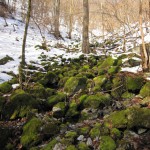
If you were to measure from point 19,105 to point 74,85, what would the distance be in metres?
1.83

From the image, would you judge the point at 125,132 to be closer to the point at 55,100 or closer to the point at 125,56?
the point at 55,100

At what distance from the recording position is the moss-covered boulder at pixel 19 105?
545 centimetres

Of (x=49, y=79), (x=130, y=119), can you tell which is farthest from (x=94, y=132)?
(x=49, y=79)

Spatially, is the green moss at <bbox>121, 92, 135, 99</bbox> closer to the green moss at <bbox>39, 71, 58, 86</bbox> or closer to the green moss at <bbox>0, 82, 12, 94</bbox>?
the green moss at <bbox>39, 71, 58, 86</bbox>

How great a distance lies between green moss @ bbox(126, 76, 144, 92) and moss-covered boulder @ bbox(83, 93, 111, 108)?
2.52 ft

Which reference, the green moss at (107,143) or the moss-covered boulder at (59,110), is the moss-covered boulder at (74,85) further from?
the green moss at (107,143)

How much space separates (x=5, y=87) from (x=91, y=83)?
2.61 metres

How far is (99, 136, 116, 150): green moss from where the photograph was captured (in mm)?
3968

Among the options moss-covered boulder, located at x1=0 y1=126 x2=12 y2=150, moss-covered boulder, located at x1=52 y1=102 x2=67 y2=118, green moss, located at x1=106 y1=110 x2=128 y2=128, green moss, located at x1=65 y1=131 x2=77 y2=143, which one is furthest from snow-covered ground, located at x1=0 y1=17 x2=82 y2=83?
green moss, located at x1=106 y1=110 x2=128 y2=128

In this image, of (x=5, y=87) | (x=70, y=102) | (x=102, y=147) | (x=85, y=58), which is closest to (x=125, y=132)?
(x=102, y=147)

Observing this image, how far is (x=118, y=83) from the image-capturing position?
20.9 ft

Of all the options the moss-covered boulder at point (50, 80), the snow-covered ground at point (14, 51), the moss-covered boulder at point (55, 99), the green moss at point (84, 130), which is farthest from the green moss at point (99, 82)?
the snow-covered ground at point (14, 51)

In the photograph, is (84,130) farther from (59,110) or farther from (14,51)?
(14,51)

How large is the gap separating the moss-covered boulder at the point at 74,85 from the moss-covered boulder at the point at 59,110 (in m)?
1.04
